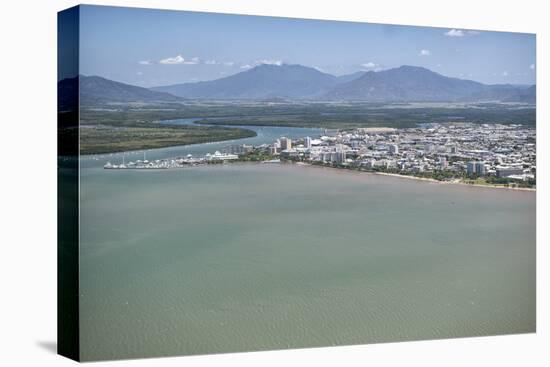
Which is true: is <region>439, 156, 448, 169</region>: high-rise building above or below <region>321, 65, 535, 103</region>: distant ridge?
below

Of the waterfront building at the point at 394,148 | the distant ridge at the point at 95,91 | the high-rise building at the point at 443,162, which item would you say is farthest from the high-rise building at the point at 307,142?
the distant ridge at the point at 95,91

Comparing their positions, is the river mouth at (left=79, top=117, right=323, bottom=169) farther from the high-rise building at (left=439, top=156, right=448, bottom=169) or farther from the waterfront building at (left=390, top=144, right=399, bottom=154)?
the high-rise building at (left=439, top=156, right=448, bottom=169)

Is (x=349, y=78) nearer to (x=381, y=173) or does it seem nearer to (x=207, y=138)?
(x=381, y=173)

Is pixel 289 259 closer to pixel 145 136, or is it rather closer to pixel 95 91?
pixel 145 136

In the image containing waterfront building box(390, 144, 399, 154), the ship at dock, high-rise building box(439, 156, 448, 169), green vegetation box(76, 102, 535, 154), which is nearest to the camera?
green vegetation box(76, 102, 535, 154)

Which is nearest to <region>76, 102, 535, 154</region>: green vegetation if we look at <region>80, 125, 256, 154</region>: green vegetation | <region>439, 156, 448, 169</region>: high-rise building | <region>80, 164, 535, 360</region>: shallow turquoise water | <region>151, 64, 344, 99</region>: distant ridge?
<region>80, 125, 256, 154</region>: green vegetation

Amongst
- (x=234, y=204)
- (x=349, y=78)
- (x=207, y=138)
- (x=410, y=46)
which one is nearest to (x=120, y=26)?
(x=207, y=138)

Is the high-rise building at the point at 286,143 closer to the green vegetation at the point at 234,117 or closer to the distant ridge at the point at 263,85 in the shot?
the green vegetation at the point at 234,117
